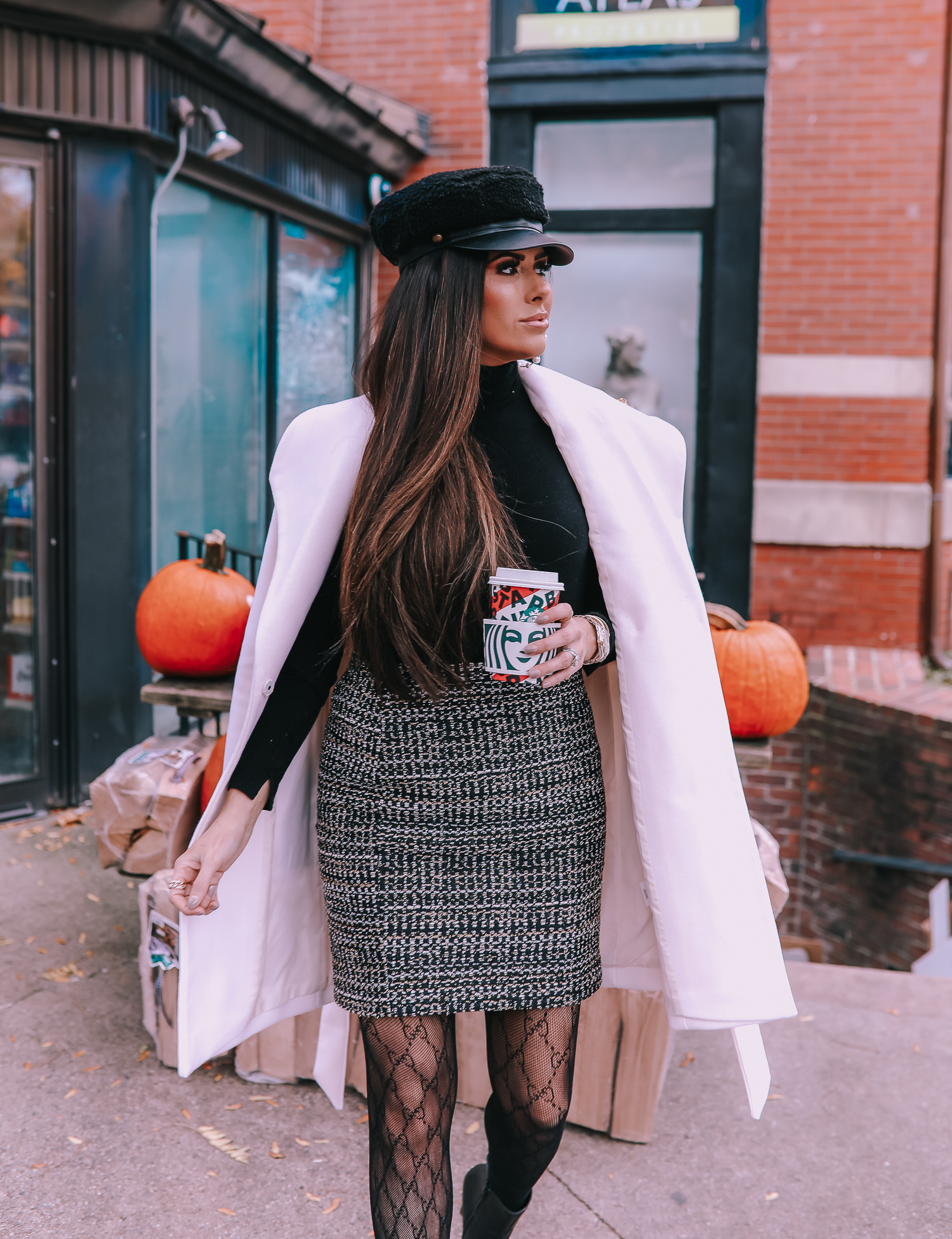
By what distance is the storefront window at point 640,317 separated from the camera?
7.70 meters

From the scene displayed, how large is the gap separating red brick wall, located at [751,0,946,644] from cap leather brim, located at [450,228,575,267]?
19.4ft

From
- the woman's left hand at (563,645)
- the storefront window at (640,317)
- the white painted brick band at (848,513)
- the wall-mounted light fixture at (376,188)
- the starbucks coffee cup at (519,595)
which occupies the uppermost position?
the wall-mounted light fixture at (376,188)

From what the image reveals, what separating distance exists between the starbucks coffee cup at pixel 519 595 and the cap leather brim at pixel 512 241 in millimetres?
615

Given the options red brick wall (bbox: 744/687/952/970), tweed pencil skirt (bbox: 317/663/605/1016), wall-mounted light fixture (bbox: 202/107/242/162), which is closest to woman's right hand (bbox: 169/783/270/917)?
tweed pencil skirt (bbox: 317/663/605/1016)

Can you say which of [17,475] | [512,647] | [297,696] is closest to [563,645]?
[512,647]

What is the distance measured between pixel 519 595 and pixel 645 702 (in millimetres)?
471

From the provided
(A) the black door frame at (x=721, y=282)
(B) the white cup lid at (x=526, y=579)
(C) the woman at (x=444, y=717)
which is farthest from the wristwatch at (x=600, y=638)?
(A) the black door frame at (x=721, y=282)

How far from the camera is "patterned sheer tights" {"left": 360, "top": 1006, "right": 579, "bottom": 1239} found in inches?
Answer: 66.7

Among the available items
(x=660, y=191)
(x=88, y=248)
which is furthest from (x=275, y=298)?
(x=660, y=191)

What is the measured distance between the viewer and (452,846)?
1.74 m

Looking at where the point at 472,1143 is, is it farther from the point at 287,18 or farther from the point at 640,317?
the point at 287,18

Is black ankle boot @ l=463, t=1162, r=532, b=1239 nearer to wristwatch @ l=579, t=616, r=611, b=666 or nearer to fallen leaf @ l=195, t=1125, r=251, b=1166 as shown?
fallen leaf @ l=195, t=1125, r=251, b=1166

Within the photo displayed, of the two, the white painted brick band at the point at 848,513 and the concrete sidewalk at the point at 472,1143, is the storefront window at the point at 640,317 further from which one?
the concrete sidewalk at the point at 472,1143

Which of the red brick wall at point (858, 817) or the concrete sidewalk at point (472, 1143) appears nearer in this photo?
the concrete sidewalk at point (472, 1143)
